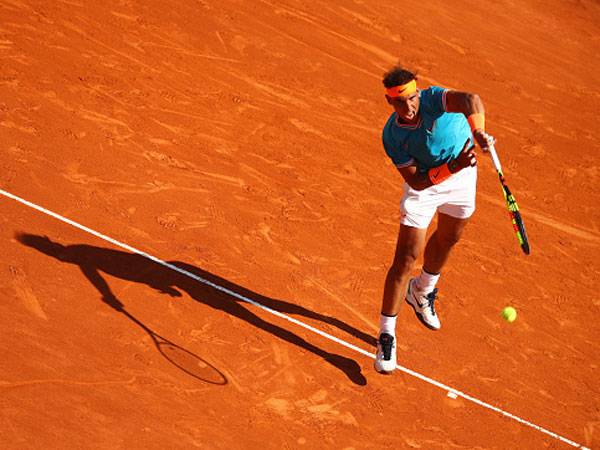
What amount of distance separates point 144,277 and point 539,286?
409 centimetres

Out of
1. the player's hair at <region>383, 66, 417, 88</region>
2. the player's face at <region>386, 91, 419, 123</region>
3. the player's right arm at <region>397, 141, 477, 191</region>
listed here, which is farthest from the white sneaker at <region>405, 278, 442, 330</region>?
the player's hair at <region>383, 66, 417, 88</region>

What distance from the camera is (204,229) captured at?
867cm

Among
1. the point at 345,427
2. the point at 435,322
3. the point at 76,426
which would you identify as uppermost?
the point at 435,322

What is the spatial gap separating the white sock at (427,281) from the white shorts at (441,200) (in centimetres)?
77

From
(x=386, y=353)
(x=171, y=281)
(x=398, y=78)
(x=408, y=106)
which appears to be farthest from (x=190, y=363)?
(x=398, y=78)

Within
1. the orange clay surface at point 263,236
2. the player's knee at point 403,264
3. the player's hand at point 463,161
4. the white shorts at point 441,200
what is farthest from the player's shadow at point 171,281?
the player's hand at point 463,161

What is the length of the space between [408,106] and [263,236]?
263cm

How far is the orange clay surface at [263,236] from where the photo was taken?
23.1 feet

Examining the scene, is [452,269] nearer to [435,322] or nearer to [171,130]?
[435,322]

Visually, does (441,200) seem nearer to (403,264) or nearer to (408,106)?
(403,264)

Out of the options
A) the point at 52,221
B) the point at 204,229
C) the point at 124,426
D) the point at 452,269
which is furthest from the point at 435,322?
the point at 52,221

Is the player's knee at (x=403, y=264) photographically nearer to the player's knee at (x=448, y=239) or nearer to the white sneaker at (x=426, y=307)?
the player's knee at (x=448, y=239)

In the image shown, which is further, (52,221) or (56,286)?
(52,221)

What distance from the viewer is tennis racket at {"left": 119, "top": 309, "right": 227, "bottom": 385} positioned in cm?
717
